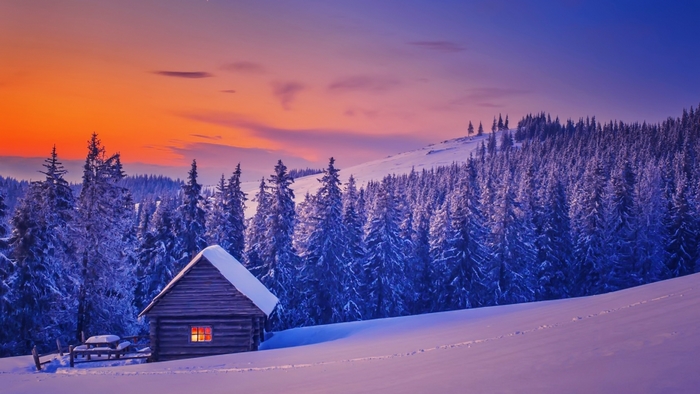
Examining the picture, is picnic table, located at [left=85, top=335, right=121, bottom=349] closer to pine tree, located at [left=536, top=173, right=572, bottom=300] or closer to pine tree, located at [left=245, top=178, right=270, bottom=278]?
pine tree, located at [left=245, top=178, right=270, bottom=278]

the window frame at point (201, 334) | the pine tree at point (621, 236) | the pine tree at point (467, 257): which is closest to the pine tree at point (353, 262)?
the pine tree at point (467, 257)

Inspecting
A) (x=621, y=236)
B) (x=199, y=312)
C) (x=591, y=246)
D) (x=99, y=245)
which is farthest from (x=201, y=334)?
(x=621, y=236)

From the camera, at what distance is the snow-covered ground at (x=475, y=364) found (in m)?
8.80

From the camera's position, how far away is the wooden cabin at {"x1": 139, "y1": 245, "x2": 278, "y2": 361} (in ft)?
89.1

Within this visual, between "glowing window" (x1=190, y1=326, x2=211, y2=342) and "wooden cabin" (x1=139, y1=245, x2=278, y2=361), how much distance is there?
0.22 meters

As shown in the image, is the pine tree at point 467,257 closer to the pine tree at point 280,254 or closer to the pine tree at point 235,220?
the pine tree at point 280,254

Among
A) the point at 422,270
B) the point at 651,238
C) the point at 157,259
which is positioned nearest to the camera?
the point at 157,259

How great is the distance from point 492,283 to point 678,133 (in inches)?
5957

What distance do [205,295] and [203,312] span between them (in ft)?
3.24

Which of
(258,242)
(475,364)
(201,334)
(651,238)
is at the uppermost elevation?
A: (258,242)

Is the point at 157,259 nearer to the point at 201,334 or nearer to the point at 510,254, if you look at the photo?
the point at 201,334

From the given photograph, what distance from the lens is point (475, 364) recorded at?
1176 centimetres

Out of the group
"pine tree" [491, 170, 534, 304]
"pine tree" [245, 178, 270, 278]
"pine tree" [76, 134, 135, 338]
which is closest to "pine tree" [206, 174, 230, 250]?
"pine tree" [245, 178, 270, 278]

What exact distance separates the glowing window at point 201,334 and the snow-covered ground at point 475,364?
5.28 m
